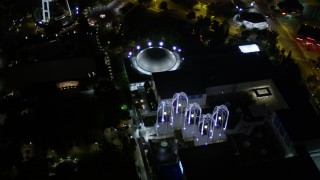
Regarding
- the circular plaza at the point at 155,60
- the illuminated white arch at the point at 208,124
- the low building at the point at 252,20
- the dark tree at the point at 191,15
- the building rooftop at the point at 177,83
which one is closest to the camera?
the illuminated white arch at the point at 208,124

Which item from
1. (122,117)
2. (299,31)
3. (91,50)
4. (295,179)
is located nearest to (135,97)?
(122,117)

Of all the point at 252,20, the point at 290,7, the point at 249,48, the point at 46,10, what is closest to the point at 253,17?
the point at 252,20

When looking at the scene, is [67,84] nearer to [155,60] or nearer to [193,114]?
[155,60]

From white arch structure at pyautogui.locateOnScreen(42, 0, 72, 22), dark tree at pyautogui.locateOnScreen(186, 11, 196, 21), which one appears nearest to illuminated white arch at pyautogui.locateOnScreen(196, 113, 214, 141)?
dark tree at pyautogui.locateOnScreen(186, 11, 196, 21)

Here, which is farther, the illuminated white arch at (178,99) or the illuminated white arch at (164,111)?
the illuminated white arch at (178,99)

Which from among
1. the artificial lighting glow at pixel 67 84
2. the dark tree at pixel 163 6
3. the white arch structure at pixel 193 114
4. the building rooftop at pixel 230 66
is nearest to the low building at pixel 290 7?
the building rooftop at pixel 230 66

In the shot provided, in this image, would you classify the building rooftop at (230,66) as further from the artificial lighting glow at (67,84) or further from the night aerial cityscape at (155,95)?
the artificial lighting glow at (67,84)
